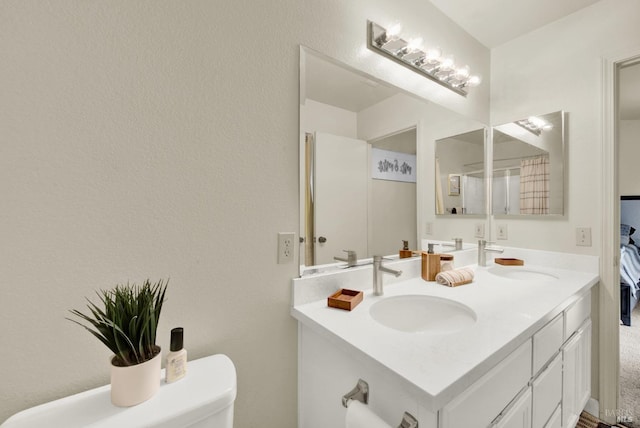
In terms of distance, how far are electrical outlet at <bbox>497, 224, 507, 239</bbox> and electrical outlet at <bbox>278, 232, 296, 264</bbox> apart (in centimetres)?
172

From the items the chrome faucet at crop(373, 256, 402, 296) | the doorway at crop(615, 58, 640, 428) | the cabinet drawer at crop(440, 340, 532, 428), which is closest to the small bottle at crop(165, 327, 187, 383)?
the cabinet drawer at crop(440, 340, 532, 428)

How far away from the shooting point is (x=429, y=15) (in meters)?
1.52

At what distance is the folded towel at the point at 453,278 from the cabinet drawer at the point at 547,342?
1.16 feet

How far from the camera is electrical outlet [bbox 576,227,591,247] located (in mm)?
1577

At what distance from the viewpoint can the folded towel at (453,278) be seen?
1.29 metres

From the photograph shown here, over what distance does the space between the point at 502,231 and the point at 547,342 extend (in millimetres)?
1115

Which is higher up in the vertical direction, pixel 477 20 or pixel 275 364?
pixel 477 20

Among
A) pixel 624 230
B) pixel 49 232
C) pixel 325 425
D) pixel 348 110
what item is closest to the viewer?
pixel 49 232

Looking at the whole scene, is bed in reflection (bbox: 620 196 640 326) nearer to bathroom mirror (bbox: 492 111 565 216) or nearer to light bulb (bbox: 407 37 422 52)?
bathroom mirror (bbox: 492 111 565 216)

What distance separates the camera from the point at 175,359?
2.26 feet

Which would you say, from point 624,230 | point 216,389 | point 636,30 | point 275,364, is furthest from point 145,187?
point 624,230

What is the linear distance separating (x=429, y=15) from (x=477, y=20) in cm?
41

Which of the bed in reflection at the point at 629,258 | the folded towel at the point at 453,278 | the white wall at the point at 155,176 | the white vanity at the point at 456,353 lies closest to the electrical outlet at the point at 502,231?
the white vanity at the point at 456,353

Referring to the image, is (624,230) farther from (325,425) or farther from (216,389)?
(216,389)
